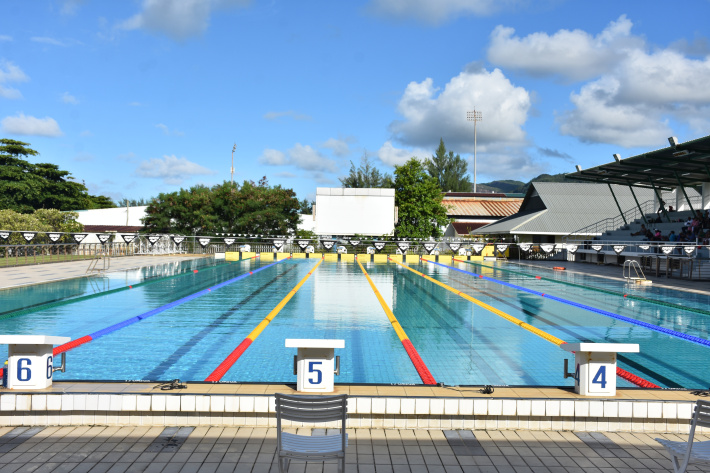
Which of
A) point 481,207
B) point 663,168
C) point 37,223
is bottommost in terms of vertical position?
point 37,223

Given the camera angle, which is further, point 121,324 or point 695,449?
point 121,324

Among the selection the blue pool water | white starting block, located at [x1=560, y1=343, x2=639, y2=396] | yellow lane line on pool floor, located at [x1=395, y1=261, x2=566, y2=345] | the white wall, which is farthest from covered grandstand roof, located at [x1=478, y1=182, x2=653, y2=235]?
white starting block, located at [x1=560, y1=343, x2=639, y2=396]

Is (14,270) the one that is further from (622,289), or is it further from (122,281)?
(622,289)

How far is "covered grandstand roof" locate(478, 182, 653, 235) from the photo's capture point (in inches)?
1170

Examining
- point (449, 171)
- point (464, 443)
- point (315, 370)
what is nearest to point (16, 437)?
point (315, 370)

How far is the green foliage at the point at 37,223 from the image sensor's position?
22938mm

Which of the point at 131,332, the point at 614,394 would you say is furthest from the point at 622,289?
the point at 131,332

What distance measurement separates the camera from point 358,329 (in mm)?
7672

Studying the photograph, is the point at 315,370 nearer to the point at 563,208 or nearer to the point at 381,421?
the point at 381,421

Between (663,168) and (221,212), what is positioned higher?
(663,168)

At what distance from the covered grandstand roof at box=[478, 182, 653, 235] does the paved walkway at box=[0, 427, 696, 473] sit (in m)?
26.9

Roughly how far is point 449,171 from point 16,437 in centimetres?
6837

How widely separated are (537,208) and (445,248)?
800 centimetres

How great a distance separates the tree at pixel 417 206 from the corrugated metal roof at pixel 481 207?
41.2 ft
